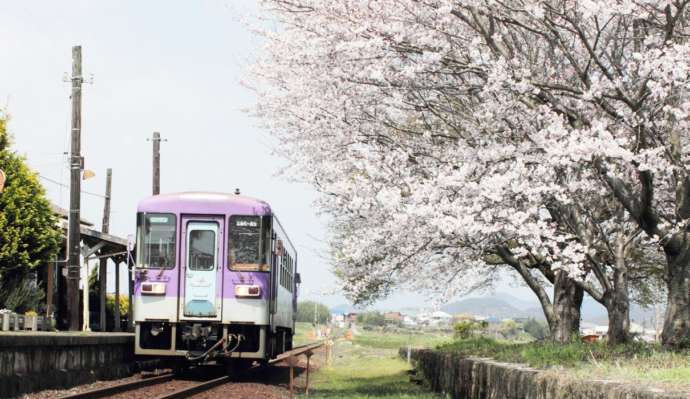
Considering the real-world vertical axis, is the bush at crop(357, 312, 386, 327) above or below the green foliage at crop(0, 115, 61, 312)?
below

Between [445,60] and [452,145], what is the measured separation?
2053mm

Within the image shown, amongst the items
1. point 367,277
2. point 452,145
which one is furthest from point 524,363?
point 367,277

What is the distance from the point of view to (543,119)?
39.7 feet

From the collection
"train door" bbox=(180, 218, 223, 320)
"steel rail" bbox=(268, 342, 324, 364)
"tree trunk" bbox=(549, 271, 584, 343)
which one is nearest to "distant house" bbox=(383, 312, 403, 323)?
"steel rail" bbox=(268, 342, 324, 364)

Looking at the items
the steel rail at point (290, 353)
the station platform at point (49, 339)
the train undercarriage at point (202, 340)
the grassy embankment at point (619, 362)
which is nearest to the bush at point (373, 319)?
the steel rail at point (290, 353)

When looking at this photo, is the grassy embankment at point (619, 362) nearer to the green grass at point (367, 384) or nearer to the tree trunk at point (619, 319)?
the tree trunk at point (619, 319)

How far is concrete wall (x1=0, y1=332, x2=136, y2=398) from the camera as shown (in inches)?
504

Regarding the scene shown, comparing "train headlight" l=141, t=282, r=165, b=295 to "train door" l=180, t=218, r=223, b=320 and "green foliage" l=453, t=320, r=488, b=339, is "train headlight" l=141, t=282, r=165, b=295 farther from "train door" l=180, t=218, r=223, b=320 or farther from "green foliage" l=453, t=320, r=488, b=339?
"green foliage" l=453, t=320, r=488, b=339

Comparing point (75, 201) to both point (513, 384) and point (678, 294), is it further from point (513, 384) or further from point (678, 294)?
point (513, 384)

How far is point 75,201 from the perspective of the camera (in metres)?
23.9

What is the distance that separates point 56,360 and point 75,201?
971 centimetres

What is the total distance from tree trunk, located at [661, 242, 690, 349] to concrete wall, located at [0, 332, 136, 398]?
8.62 meters

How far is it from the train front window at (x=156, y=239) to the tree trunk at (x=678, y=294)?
8709mm

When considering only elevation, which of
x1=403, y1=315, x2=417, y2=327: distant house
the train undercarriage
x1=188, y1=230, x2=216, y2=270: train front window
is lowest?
x1=403, y1=315, x2=417, y2=327: distant house
